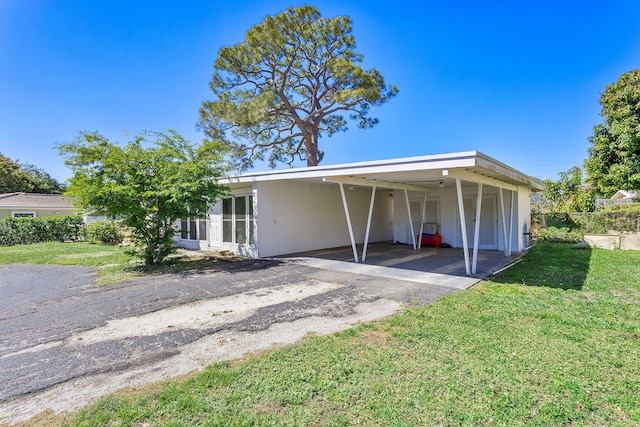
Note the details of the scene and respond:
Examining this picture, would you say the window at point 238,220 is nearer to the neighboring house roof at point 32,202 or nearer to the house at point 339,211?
the house at point 339,211

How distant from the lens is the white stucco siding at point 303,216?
9922 mm

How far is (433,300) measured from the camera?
16.5 ft

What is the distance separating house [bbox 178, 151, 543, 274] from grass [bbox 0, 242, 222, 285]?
→ 1087mm

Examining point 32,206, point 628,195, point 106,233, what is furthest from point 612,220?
Result: point 32,206

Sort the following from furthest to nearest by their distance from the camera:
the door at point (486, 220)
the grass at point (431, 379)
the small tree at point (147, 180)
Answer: the door at point (486, 220), the small tree at point (147, 180), the grass at point (431, 379)

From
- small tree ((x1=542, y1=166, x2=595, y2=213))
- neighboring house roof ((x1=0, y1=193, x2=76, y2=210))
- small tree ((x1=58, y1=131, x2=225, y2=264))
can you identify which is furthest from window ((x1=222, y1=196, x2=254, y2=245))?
small tree ((x1=542, y1=166, x2=595, y2=213))

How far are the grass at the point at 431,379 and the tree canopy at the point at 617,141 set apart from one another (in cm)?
1392

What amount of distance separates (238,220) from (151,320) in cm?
644

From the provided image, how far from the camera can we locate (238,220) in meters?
10.6

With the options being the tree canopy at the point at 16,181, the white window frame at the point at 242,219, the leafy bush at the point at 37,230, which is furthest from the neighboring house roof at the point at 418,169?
the tree canopy at the point at 16,181

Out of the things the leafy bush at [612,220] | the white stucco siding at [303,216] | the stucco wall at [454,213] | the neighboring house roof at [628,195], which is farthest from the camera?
the neighboring house roof at [628,195]

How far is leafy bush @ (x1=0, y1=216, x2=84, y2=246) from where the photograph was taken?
14.6 meters

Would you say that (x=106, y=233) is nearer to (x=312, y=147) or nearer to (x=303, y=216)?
(x=303, y=216)

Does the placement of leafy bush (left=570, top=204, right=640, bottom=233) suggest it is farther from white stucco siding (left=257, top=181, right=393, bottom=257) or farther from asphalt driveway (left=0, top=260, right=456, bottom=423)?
asphalt driveway (left=0, top=260, right=456, bottom=423)
